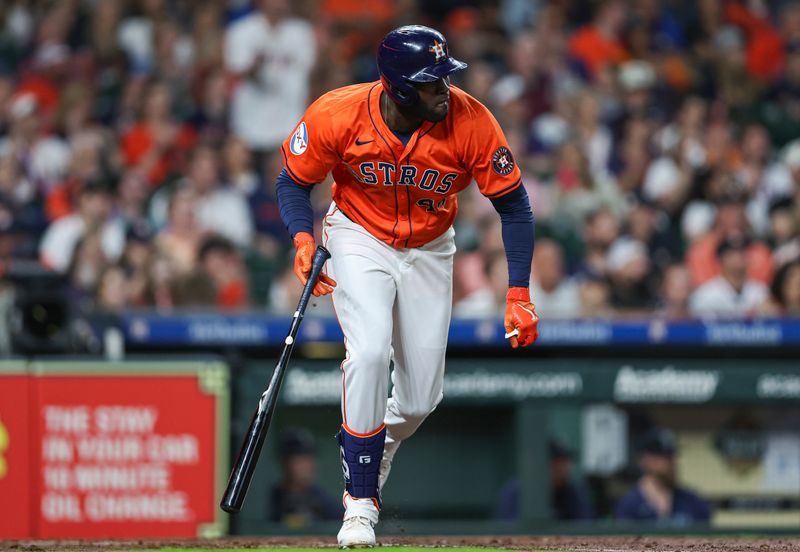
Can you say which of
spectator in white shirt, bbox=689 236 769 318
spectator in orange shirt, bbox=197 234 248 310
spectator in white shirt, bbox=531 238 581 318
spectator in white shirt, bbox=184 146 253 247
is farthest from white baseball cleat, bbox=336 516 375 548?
spectator in white shirt, bbox=184 146 253 247

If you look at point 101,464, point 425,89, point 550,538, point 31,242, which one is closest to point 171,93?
point 31,242

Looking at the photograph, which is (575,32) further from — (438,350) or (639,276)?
(438,350)

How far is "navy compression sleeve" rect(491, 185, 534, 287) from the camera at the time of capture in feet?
18.3

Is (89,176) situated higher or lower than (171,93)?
lower

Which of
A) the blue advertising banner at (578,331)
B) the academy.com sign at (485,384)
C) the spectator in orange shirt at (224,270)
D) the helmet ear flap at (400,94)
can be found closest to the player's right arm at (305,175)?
the helmet ear flap at (400,94)

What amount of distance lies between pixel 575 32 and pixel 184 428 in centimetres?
638

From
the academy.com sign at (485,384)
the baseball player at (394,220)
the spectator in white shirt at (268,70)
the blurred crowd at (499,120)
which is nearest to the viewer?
the baseball player at (394,220)

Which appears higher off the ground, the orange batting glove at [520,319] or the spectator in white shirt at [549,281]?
the spectator in white shirt at [549,281]

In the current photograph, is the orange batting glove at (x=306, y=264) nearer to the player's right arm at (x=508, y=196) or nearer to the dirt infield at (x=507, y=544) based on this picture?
the player's right arm at (x=508, y=196)

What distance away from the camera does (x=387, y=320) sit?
5.37m

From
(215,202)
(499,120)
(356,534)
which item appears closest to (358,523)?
(356,534)

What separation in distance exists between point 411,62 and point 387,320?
3.20ft

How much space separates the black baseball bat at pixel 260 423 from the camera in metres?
5.41

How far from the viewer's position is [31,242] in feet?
31.7
